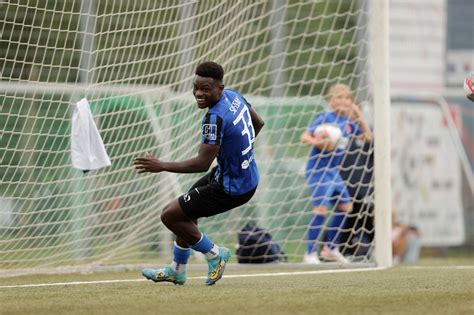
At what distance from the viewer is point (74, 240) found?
10.4 metres

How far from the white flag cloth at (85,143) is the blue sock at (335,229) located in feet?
9.32

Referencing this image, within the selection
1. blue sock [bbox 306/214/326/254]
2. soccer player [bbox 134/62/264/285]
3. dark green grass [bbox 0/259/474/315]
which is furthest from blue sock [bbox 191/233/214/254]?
blue sock [bbox 306/214/326/254]

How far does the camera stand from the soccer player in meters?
7.91

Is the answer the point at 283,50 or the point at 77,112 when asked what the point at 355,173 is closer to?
the point at 283,50

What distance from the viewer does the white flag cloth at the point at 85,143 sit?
9383 mm

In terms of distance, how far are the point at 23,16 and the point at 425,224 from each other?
298 inches

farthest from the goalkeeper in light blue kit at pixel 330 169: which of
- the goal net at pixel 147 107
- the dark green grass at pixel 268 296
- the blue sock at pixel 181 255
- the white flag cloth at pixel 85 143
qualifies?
the blue sock at pixel 181 255

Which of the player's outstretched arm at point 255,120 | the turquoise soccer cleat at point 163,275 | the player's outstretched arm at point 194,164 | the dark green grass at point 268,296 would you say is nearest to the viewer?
the dark green grass at point 268,296

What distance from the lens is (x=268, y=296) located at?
7.15m

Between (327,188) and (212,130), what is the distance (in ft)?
12.8

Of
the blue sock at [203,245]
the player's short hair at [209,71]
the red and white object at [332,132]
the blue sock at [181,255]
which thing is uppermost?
the player's short hair at [209,71]

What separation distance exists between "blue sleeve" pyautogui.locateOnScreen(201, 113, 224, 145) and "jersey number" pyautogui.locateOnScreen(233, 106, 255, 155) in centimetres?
18

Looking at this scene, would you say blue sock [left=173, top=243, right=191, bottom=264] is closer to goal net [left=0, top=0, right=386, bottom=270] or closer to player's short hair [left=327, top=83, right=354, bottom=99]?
goal net [left=0, top=0, right=386, bottom=270]

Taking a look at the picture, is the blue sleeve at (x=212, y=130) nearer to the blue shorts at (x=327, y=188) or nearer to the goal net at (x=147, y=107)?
the goal net at (x=147, y=107)
